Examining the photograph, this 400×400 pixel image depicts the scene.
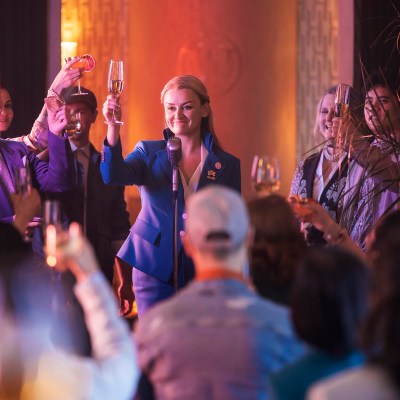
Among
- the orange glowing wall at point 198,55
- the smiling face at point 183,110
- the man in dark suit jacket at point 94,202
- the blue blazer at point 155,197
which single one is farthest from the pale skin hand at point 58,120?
the orange glowing wall at point 198,55

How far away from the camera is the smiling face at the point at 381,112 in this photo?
16.2 ft

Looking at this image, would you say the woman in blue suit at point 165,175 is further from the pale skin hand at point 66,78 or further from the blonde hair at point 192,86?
the pale skin hand at point 66,78

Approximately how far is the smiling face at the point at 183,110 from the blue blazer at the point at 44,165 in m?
0.52

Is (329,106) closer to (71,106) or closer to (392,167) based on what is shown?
(392,167)

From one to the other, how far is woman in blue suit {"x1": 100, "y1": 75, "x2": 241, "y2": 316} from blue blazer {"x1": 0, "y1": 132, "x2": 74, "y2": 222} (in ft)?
1.15

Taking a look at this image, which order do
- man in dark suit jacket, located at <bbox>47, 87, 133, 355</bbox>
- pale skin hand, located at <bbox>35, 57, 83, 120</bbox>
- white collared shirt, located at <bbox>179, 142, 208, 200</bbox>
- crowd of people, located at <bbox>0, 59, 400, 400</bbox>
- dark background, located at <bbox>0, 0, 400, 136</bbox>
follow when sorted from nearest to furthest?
1. crowd of people, located at <bbox>0, 59, 400, 400</bbox>
2. white collared shirt, located at <bbox>179, 142, 208, 200</bbox>
3. pale skin hand, located at <bbox>35, 57, 83, 120</bbox>
4. man in dark suit jacket, located at <bbox>47, 87, 133, 355</bbox>
5. dark background, located at <bbox>0, 0, 400, 136</bbox>

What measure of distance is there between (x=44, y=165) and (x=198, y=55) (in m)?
3.47

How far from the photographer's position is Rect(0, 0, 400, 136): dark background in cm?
764

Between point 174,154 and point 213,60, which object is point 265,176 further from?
point 213,60

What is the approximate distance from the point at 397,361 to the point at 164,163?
3.21 meters

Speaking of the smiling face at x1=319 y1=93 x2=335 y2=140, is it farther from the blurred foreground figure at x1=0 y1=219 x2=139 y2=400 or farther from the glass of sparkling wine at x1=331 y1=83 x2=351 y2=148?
the blurred foreground figure at x1=0 y1=219 x2=139 y2=400

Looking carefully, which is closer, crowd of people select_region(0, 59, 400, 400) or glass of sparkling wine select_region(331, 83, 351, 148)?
crowd of people select_region(0, 59, 400, 400)

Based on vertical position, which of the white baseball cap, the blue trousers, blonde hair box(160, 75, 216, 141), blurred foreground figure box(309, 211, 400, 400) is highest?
blonde hair box(160, 75, 216, 141)

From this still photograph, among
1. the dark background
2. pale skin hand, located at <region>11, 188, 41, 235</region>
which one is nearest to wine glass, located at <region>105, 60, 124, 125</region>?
pale skin hand, located at <region>11, 188, 41, 235</region>
